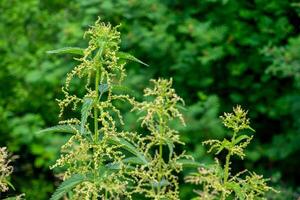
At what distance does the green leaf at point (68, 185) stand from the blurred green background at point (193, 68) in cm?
274

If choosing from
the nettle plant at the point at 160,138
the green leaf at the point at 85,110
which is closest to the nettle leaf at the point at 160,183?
the nettle plant at the point at 160,138

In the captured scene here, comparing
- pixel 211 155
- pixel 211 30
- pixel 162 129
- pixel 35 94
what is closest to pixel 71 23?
pixel 35 94

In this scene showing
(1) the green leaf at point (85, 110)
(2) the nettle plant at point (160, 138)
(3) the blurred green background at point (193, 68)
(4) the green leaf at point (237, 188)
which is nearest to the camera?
(1) the green leaf at point (85, 110)

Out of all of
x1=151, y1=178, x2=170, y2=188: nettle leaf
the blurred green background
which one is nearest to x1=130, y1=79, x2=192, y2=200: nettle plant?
x1=151, y1=178, x2=170, y2=188: nettle leaf

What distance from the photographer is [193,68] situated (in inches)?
203

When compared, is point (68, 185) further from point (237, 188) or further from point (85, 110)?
point (237, 188)

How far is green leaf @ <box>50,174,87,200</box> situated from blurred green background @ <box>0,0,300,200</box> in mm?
2742

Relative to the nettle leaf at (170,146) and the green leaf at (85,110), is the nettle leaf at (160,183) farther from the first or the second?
the green leaf at (85,110)

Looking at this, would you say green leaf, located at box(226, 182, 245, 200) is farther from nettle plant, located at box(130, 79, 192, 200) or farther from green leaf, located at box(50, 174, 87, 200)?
green leaf, located at box(50, 174, 87, 200)

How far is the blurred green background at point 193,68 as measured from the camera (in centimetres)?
494

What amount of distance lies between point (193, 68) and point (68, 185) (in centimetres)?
330

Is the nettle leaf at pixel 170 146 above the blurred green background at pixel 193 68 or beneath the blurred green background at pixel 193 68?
beneath

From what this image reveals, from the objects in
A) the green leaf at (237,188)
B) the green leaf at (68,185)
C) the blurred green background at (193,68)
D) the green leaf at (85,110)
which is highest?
the blurred green background at (193,68)

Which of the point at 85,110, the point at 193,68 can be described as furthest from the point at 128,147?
the point at 193,68
